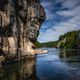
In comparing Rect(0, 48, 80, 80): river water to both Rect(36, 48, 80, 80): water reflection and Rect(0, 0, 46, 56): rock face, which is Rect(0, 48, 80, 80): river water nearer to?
Rect(36, 48, 80, 80): water reflection

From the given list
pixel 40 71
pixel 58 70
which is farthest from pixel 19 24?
pixel 40 71

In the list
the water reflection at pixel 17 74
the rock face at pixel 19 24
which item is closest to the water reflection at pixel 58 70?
the water reflection at pixel 17 74

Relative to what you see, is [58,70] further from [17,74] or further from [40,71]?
[17,74]

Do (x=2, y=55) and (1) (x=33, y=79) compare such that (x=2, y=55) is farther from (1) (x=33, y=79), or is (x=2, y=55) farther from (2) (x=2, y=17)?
(1) (x=33, y=79)

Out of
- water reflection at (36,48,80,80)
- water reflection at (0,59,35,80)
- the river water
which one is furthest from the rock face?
water reflection at (0,59,35,80)

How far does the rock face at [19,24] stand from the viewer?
55.5 m

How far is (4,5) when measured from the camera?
186 feet

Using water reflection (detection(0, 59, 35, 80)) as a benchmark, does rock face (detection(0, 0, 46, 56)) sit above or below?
above

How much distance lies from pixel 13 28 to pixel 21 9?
12885 mm

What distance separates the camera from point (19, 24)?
246 feet

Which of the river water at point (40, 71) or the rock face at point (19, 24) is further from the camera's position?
the rock face at point (19, 24)

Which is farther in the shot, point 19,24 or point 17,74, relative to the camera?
point 19,24

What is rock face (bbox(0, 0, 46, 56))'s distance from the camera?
5551 cm

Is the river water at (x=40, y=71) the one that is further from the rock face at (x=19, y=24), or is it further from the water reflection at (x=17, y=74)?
the rock face at (x=19, y=24)
